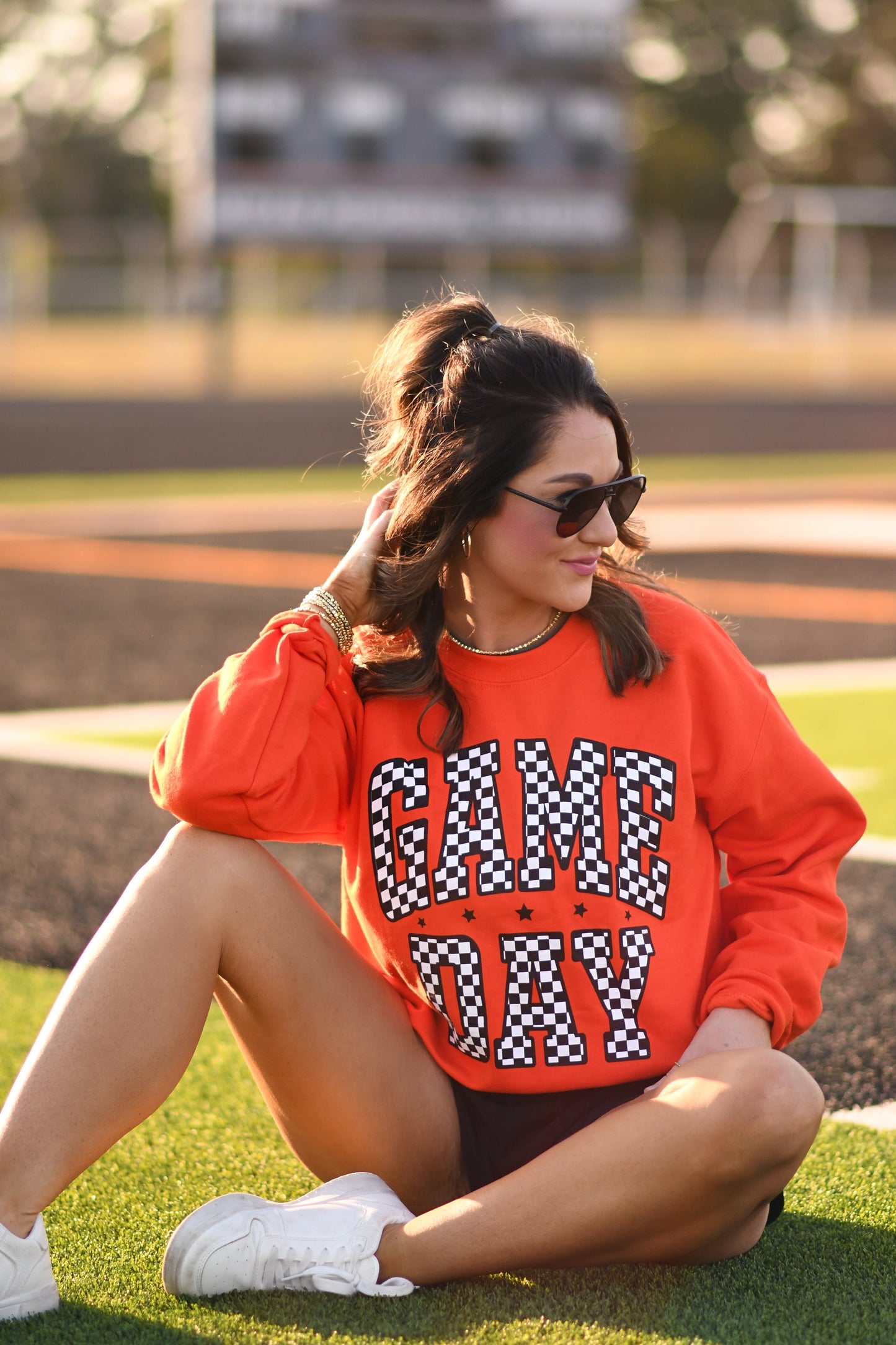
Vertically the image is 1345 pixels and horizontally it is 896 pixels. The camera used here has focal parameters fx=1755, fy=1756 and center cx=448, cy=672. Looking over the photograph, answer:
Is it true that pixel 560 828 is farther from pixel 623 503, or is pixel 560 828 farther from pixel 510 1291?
pixel 510 1291

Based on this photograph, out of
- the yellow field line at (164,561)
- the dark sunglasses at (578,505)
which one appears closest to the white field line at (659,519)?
the yellow field line at (164,561)

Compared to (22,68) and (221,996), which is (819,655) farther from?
(22,68)

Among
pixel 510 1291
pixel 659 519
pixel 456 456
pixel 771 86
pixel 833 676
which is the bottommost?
pixel 659 519

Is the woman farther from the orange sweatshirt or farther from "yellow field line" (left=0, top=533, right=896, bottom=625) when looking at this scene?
"yellow field line" (left=0, top=533, right=896, bottom=625)

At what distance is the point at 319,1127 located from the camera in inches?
96.7

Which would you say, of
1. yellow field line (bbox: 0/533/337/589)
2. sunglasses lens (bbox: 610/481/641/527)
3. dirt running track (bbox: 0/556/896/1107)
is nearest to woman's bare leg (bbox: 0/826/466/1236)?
sunglasses lens (bbox: 610/481/641/527)

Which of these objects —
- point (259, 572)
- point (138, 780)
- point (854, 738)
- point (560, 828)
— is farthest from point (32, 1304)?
point (259, 572)

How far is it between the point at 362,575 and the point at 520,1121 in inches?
31.6

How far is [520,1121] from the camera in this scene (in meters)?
2.41

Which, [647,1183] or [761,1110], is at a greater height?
[761,1110]

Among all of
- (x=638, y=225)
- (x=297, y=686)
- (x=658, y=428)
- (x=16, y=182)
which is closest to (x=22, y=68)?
(x=16, y=182)

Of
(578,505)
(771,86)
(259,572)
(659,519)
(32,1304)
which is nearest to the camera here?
(32,1304)

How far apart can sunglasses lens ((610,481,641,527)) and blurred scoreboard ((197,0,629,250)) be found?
60.8 feet

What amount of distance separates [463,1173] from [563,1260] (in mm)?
287
